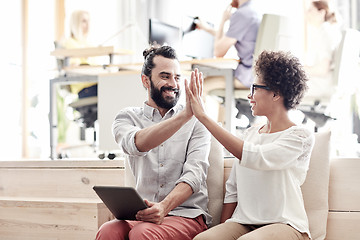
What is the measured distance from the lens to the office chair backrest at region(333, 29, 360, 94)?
11.7 ft

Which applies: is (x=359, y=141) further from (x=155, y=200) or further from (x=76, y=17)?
(x=155, y=200)

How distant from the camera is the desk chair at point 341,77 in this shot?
3.57 meters

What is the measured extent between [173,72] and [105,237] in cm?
64

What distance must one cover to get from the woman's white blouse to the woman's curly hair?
116 millimetres

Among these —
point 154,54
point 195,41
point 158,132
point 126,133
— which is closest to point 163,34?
point 195,41

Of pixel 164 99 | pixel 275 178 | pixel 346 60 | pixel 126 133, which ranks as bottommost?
pixel 275 178

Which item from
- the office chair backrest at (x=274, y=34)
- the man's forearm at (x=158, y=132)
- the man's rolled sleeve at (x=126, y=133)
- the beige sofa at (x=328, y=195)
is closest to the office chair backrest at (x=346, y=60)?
the office chair backrest at (x=274, y=34)

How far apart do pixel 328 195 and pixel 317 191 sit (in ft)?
0.33

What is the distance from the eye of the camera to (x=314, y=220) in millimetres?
1814

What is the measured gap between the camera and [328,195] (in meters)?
1.90

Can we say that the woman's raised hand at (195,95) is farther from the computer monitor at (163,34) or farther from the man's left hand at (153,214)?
the computer monitor at (163,34)

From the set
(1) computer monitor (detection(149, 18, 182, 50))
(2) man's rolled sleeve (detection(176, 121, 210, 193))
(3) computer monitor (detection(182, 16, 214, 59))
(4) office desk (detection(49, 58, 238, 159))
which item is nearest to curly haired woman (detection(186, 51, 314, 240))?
(2) man's rolled sleeve (detection(176, 121, 210, 193))

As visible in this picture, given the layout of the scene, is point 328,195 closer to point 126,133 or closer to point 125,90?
point 126,133

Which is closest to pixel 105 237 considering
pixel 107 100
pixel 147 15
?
pixel 107 100
